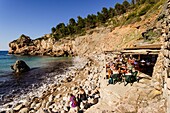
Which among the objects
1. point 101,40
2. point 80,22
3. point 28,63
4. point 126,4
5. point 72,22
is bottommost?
point 28,63

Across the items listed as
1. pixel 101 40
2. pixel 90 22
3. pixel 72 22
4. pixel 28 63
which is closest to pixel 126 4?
pixel 90 22

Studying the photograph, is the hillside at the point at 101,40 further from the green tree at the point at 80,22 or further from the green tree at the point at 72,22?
the green tree at the point at 72,22

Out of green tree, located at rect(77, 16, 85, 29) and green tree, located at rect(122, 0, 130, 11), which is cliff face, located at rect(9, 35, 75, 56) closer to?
green tree, located at rect(77, 16, 85, 29)

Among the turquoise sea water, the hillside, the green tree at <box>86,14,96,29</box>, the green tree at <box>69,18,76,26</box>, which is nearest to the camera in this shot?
the turquoise sea water

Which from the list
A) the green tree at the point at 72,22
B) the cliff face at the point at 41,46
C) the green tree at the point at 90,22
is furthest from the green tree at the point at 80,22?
→ the cliff face at the point at 41,46

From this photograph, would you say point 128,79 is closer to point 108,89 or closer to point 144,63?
point 108,89

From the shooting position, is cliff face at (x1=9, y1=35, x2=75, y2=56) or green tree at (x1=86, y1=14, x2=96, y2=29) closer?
cliff face at (x1=9, y1=35, x2=75, y2=56)

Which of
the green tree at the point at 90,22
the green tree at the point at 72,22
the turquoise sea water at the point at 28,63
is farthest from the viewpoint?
the green tree at the point at 72,22

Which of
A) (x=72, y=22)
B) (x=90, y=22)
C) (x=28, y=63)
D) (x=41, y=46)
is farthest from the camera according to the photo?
(x=72, y=22)

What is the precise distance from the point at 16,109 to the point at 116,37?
137 ft

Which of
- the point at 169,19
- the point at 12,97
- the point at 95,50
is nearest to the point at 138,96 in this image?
the point at 169,19

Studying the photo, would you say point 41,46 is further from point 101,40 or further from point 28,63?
point 28,63

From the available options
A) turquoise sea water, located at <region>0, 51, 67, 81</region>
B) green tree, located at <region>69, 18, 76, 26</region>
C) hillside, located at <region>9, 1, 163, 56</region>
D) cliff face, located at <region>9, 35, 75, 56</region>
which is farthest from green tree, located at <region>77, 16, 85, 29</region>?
turquoise sea water, located at <region>0, 51, 67, 81</region>

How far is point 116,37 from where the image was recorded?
49.6 meters
